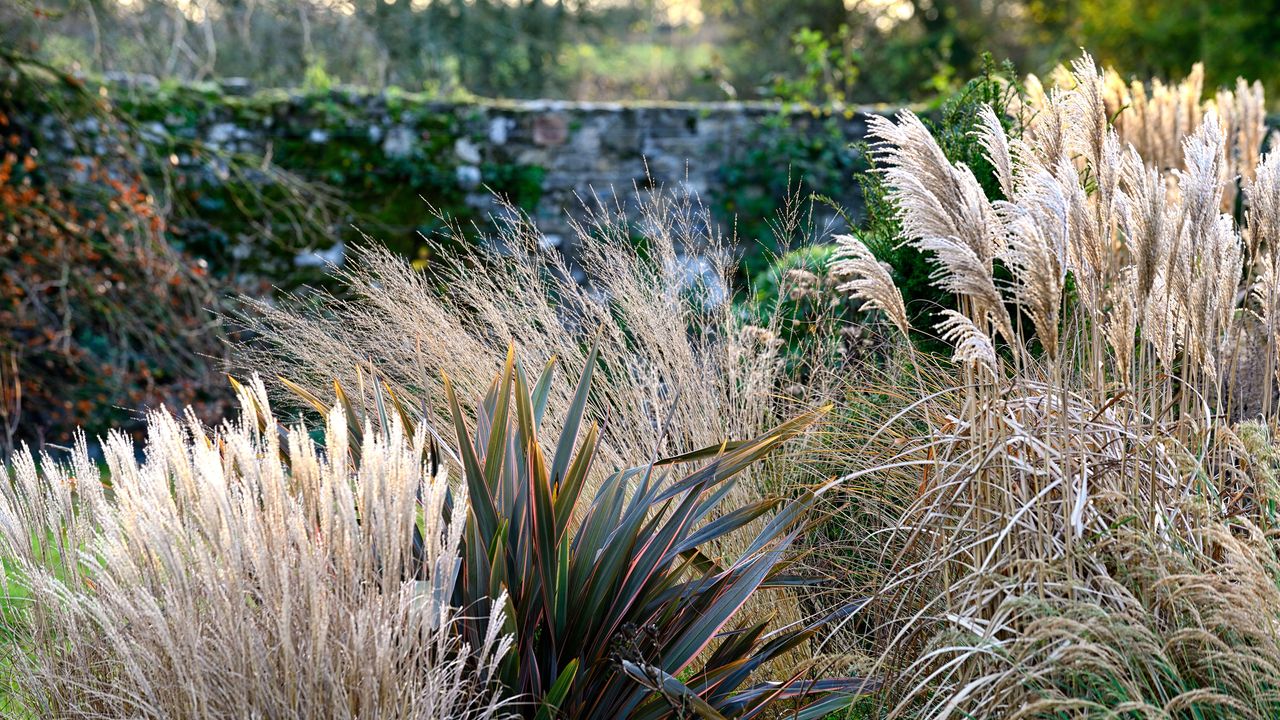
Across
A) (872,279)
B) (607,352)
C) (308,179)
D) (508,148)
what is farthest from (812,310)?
(308,179)

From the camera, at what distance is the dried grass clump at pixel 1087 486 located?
198 centimetres

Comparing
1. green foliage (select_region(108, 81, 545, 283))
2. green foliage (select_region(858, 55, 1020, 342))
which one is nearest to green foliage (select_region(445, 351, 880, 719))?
green foliage (select_region(858, 55, 1020, 342))

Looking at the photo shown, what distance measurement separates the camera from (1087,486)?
7.63 ft

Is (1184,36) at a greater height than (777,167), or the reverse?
(1184,36)

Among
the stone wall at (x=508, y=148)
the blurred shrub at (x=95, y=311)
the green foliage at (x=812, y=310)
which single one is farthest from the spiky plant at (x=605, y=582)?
the stone wall at (x=508, y=148)

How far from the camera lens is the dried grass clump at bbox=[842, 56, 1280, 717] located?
6.49 ft

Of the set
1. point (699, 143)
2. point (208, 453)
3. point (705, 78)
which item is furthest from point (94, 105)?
point (208, 453)

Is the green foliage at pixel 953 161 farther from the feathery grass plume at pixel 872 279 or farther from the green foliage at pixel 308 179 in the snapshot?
the green foliage at pixel 308 179

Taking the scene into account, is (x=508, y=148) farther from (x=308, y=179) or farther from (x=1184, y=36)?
(x=1184, y=36)

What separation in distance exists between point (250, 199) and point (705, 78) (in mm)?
3934

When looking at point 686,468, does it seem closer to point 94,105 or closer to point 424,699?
point 424,699

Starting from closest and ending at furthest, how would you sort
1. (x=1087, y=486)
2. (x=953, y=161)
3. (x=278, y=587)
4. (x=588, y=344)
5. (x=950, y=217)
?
(x=278, y=587), (x=950, y=217), (x=1087, y=486), (x=588, y=344), (x=953, y=161)

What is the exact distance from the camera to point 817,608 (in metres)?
2.83

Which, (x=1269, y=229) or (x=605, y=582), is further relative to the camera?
(x=1269, y=229)
